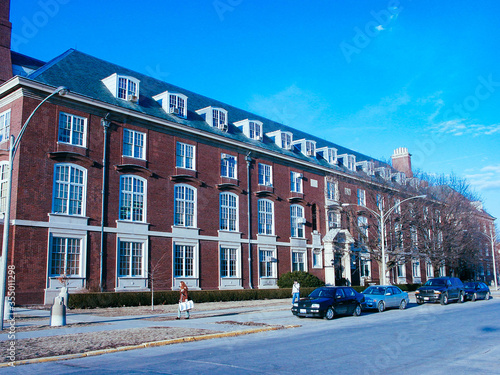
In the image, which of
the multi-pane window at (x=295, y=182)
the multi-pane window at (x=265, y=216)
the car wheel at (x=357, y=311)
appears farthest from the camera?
the multi-pane window at (x=295, y=182)

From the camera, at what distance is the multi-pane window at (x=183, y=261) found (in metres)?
33.1

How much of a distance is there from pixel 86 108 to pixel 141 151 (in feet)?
15.5

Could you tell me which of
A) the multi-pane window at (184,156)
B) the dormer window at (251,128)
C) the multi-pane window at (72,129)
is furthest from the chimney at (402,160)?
the multi-pane window at (72,129)

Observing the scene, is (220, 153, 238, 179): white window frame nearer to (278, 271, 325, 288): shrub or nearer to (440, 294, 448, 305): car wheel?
(278, 271, 325, 288): shrub

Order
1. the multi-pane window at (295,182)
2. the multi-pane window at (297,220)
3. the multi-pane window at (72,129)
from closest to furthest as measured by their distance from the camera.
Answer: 1. the multi-pane window at (72,129)
2. the multi-pane window at (297,220)
3. the multi-pane window at (295,182)

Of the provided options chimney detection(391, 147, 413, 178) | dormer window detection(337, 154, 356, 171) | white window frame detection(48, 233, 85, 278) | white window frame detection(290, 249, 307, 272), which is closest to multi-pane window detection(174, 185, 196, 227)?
white window frame detection(48, 233, 85, 278)

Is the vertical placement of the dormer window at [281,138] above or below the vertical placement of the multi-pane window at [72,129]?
above

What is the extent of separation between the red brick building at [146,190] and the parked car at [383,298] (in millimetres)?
13078

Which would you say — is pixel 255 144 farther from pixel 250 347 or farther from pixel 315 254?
pixel 250 347

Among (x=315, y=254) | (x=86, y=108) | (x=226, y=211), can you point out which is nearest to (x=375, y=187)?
(x=315, y=254)

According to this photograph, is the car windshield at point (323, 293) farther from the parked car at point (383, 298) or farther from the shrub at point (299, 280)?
the shrub at point (299, 280)

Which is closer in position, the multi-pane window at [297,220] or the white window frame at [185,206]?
the white window frame at [185,206]

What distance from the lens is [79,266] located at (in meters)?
27.5

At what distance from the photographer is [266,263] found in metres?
40.2
